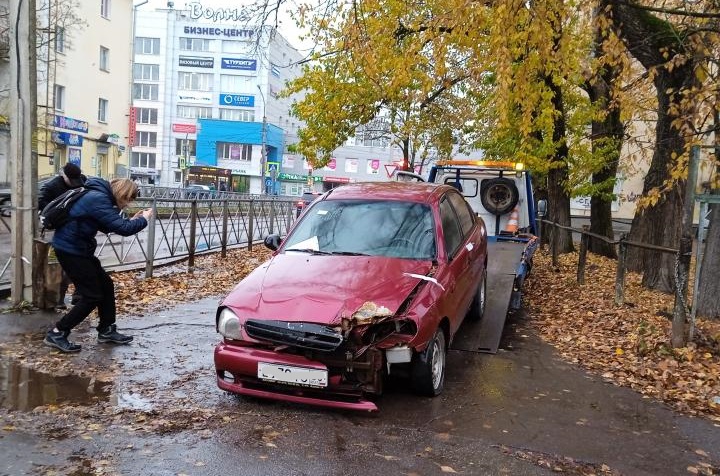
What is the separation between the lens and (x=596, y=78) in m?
14.0


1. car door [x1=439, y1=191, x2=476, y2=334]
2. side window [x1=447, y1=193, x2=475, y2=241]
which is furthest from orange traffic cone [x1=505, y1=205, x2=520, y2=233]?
car door [x1=439, y1=191, x2=476, y2=334]

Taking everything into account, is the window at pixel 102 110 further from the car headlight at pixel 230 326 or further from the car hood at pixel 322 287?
the car headlight at pixel 230 326

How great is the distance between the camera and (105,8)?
39531 millimetres

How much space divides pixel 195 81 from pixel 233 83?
4.99 metres

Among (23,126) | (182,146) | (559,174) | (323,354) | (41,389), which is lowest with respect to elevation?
(41,389)

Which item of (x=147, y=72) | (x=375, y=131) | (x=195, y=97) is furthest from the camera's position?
(x=147, y=72)

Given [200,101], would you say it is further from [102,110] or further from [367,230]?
[367,230]

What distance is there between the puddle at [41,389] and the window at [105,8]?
129ft

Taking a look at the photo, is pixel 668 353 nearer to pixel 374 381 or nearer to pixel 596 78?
pixel 374 381

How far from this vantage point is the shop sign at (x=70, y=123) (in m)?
35.3

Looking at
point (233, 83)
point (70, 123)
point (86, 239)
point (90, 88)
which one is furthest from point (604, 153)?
point (233, 83)

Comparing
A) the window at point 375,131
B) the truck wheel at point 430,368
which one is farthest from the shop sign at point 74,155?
the truck wheel at point 430,368

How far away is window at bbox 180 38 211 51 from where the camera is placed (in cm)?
7512

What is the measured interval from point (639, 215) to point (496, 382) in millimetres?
7448
